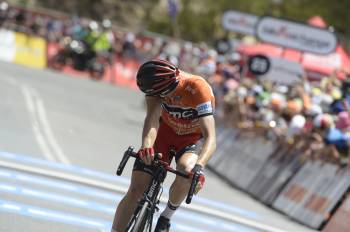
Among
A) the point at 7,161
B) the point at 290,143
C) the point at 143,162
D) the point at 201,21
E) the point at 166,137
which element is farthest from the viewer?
the point at 201,21

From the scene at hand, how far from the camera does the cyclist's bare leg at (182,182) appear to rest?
716 centimetres

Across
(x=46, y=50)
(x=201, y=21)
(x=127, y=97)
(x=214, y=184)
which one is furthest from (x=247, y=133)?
(x=201, y=21)

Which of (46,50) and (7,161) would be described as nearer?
(7,161)

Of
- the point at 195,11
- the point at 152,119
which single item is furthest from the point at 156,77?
Answer: the point at 195,11

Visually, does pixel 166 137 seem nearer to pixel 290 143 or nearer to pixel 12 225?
pixel 12 225

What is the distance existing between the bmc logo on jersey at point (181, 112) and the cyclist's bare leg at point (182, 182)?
34 centimetres

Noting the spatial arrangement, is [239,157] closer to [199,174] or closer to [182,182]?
[182,182]

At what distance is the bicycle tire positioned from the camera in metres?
6.70

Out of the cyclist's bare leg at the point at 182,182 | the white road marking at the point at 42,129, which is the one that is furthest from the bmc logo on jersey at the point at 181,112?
the white road marking at the point at 42,129

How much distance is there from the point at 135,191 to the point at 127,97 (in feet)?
77.9

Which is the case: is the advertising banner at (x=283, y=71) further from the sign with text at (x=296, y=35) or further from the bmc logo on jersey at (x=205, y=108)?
the bmc logo on jersey at (x=205, y=108)

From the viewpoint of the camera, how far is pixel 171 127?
747 centimetres

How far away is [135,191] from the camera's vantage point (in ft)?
23.6

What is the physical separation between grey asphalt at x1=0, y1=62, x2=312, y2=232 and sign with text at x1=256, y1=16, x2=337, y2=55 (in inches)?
175
